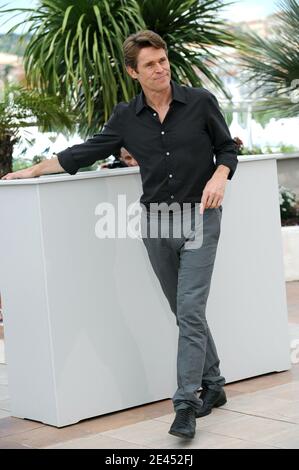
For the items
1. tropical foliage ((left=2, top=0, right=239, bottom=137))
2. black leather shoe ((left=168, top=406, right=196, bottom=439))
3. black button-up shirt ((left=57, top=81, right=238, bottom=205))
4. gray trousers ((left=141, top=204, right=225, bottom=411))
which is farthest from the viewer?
tropical foliage ((left=2, top=0, right=239, bottom=137))

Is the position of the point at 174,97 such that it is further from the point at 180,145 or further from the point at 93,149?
the point at 93,149

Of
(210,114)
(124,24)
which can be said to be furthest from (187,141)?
(124,24)

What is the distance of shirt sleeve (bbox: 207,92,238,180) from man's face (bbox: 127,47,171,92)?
0.78 feet

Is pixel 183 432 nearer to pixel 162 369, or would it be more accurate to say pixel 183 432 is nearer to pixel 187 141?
pixel 162 369

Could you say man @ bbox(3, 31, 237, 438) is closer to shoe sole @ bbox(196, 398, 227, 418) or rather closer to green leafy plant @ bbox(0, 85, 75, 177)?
shoe sole @ bbox(196, 398, 227, 418)

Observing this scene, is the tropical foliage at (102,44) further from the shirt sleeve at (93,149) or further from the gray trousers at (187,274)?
the gray trousers at (187,274)

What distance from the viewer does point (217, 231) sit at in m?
4.45

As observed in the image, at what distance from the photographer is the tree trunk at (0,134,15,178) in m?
8.46

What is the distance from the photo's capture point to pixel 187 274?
4.33 meters

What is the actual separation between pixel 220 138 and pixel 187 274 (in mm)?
653

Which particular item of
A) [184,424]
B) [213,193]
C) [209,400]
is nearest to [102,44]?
[213,193]

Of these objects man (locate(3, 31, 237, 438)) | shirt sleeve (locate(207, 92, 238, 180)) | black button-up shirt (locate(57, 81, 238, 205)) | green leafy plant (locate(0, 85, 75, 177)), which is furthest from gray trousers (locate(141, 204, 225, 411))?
green leafy plant (locate(0, 85, 75, 177))

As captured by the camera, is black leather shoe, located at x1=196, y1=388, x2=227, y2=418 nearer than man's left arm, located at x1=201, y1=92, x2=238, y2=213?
No

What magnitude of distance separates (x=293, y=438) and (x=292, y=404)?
0.56 metres
